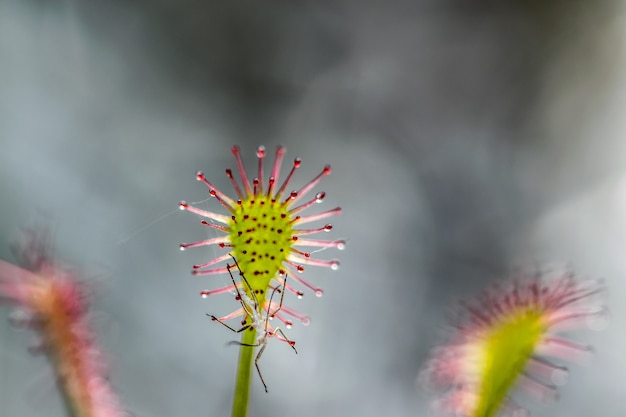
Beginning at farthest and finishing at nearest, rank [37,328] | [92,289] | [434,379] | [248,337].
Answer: [434,379], [92,289], [37,328], [248,337]

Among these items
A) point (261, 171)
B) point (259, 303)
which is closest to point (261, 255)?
point (259, 303)

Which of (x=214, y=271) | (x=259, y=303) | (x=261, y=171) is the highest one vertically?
(x=261, y=171)

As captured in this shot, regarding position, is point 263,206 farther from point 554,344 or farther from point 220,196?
point 554,344
